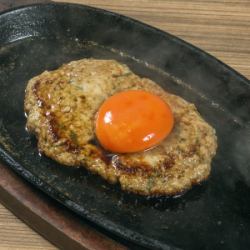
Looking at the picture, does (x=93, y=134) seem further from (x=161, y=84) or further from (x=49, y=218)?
(x=161, y=84)

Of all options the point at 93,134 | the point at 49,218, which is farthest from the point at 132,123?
the point at 49,218

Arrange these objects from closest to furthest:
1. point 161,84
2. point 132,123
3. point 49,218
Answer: point 49,218
point 132,123
point 161,84

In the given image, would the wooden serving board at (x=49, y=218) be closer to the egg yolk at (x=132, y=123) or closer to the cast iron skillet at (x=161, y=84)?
the cast iron skillet at (x=161, y=84)

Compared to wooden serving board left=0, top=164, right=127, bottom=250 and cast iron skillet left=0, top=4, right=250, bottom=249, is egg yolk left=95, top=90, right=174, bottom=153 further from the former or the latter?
wooden serving board left=0, top=164, right=127, bottom=250

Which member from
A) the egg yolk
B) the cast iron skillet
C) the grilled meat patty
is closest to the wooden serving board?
the cast iron skillet

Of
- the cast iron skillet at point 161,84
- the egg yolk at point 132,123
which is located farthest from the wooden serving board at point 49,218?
the egg yolk at point 132,123
